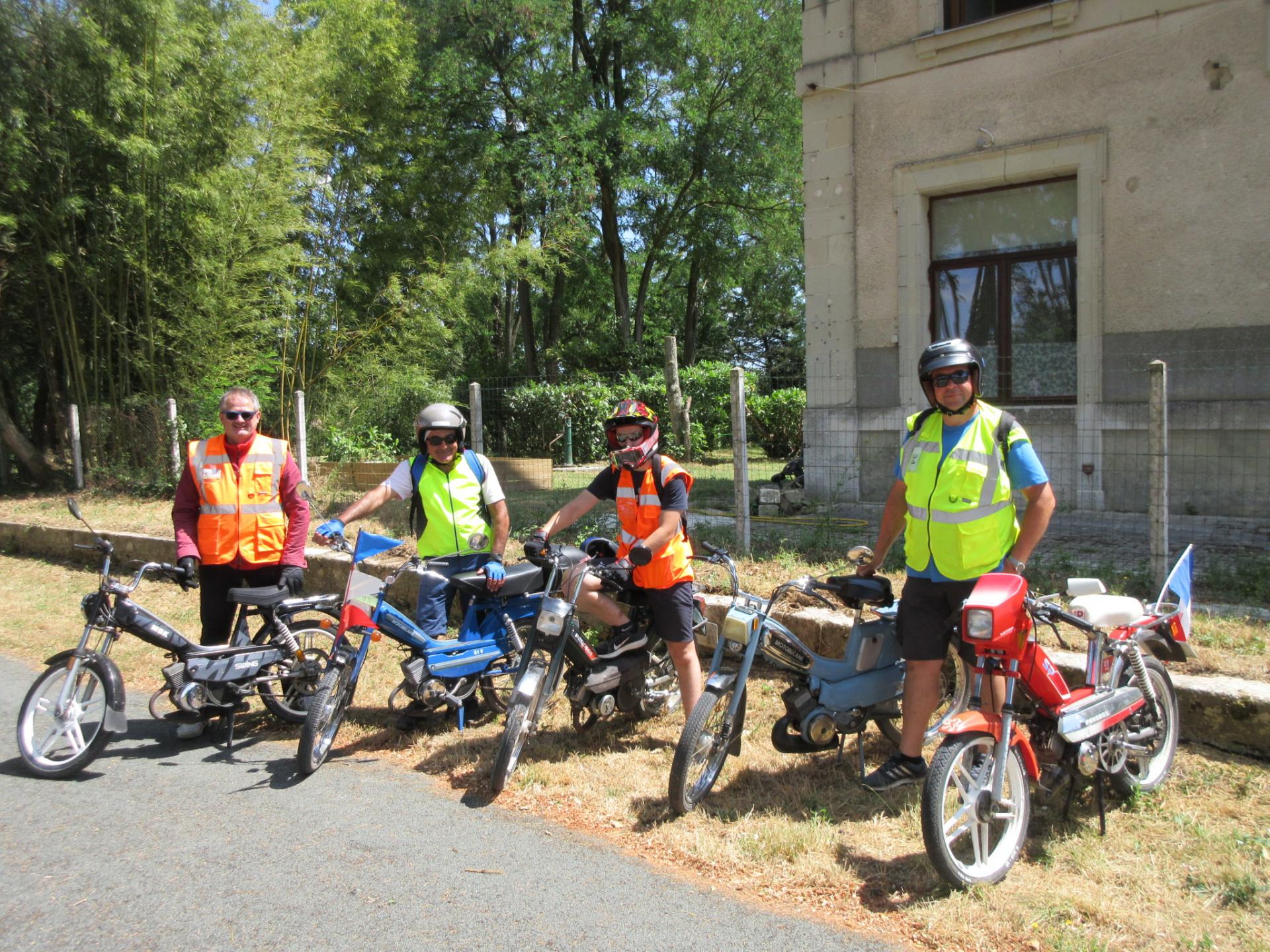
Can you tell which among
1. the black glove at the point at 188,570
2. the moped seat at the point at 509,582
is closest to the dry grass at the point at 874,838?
the moped seat at the point at 509,582

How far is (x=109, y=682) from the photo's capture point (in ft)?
15.6

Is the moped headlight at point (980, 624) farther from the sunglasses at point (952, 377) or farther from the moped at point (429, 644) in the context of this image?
the moped at point (429, 644)

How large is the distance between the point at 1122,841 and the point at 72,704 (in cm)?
486

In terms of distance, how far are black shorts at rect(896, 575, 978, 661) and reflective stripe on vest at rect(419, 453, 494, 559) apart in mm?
2438

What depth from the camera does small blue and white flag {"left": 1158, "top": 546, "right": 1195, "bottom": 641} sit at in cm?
392

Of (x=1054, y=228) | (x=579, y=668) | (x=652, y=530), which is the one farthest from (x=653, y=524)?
(x=1054, y=228)

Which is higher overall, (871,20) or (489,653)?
(871,20)

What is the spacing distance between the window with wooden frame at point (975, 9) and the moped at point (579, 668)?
7099 millimetres

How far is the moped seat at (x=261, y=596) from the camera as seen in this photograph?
16.7 ft

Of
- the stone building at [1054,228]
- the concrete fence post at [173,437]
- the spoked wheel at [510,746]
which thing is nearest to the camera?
the spoked wheel at [510,746]

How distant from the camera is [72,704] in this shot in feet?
15.5

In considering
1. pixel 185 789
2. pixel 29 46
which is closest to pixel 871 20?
pixel 185 789

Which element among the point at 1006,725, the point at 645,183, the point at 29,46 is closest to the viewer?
the point at 1006,725

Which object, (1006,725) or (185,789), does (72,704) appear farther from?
(1006,725)
